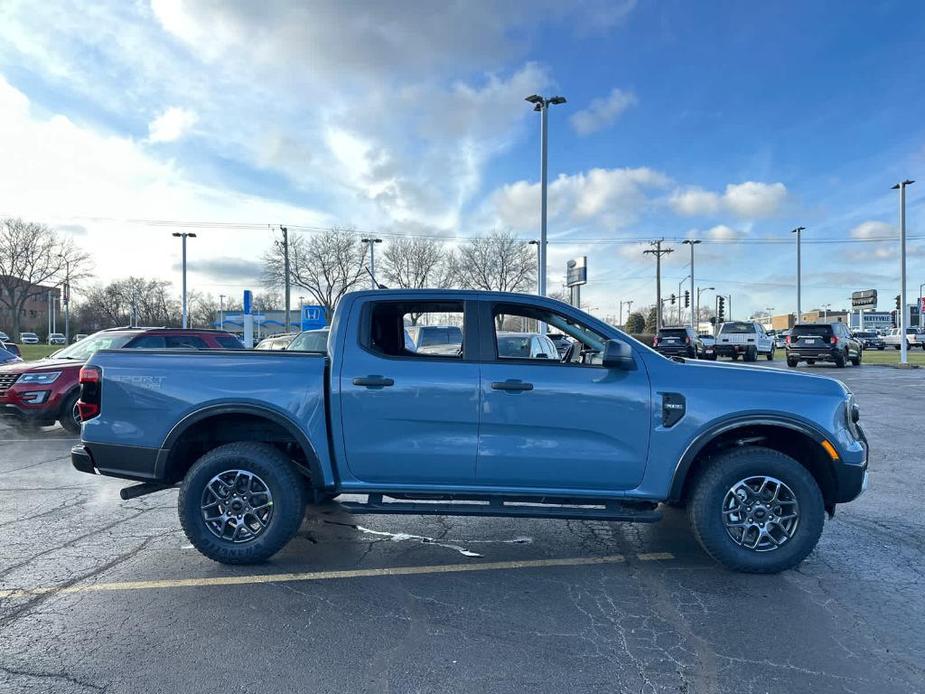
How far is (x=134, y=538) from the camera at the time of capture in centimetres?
461

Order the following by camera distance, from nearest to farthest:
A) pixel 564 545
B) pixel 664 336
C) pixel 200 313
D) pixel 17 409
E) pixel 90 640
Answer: pixel 90 640 < pixel 564 545 < pixel 17 409 < pixel 664 336 < pixel 200 313

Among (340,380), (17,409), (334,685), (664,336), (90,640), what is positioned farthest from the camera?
(664,336)

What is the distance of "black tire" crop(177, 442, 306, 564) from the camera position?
13.1ft

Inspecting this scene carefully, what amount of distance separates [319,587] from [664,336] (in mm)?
24730

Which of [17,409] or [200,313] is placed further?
[200,313]

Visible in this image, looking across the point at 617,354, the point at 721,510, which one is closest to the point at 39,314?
the point at 617,354

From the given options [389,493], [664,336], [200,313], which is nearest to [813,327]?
[664,336]

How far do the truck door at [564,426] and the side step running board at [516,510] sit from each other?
6.4 inches

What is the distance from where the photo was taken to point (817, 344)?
23062 mm

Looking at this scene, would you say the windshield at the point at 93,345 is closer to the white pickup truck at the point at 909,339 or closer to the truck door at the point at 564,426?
the truck door at the point at 564,426

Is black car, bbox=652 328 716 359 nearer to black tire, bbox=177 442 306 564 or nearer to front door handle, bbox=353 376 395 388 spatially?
front door handle, bbox=353 376 395 388

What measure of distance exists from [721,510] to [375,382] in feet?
8.19

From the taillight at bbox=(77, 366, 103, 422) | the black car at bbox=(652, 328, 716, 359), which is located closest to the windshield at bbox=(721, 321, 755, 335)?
the black car at bbox=(652, 328, 716, 359)

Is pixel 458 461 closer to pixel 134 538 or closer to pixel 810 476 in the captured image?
pixel 810 476
